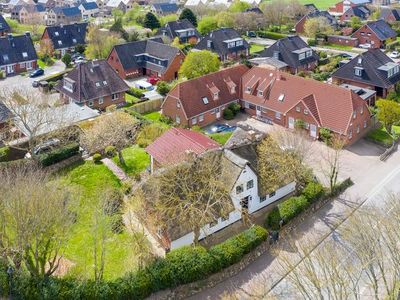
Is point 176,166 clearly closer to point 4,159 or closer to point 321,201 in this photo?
point 321,201

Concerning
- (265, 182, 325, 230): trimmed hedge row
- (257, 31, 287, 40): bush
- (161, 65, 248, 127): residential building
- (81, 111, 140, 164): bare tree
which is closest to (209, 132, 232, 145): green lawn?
(161, 65, 248, 127): residential building

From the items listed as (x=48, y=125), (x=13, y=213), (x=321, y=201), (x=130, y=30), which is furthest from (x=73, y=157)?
(x=130, y=30)

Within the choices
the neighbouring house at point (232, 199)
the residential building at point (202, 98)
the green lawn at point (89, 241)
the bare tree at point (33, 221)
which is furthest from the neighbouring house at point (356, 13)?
the bare tree at point (33, 221)

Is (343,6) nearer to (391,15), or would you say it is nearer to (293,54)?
(391,15)

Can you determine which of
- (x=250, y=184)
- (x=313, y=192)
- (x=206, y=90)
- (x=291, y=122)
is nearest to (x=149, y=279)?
(x=250, y=184)

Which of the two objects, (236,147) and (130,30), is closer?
(236,147)

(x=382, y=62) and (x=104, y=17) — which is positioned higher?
(x=382, y=62)
